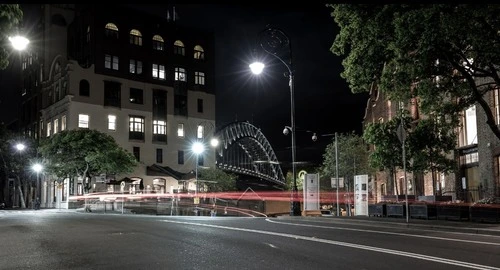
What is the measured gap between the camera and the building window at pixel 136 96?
211 feet

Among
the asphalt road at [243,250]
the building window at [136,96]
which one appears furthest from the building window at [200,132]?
the asphalt road at [243,250]

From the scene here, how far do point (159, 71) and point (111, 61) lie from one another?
23.3 feet

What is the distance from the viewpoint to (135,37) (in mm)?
66250

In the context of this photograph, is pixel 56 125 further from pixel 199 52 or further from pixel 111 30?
pixel 199 52

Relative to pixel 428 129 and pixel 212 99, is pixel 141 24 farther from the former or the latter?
pixel 428 129

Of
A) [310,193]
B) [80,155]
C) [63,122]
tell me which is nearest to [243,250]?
[310,193]

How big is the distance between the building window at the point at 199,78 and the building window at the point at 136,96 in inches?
364

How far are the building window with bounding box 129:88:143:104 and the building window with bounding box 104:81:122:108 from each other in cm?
171

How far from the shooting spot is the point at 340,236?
13711 mm

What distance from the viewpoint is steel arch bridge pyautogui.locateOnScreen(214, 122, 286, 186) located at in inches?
4393

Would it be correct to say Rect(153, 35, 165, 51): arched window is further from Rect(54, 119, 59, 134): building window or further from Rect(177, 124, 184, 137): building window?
Rect(54, 119, 59, 134): building window

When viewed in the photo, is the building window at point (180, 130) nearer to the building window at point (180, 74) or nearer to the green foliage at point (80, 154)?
the building window at point (180, 74)

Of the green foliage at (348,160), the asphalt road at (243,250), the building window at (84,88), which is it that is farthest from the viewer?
the building window at (84,88)

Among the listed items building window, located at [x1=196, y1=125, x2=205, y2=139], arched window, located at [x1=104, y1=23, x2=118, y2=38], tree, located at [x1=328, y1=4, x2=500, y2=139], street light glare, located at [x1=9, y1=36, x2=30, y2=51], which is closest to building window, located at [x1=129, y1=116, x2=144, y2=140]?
building window, located at [x1=196, y1=125, x2=205, y2=139]
